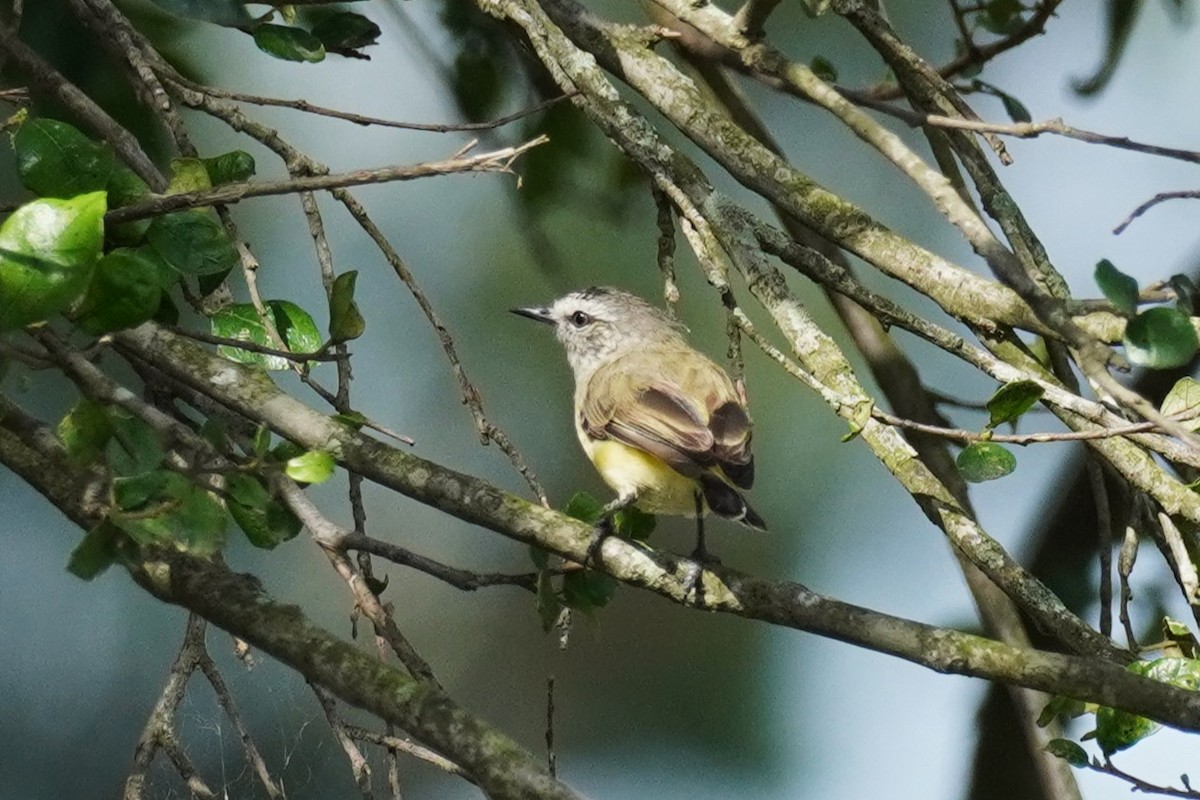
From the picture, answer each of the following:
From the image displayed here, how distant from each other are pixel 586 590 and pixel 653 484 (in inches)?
21.6

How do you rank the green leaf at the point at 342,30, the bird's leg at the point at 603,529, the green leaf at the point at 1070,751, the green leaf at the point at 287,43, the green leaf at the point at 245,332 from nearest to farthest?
1. the bird's leg at the point at 603,529
2. the green leaf at the point at 245,332
3. the green leaf at the point at 1070,751
4. the green leaf at the point at 287,43
5. the green leaf at the point at 342,30

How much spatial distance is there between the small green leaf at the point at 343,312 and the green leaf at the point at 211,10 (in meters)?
0.59

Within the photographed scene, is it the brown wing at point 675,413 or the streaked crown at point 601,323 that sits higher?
the streaked crown at point 601,323

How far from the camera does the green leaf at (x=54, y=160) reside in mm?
1465

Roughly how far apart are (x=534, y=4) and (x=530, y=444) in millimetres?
1644

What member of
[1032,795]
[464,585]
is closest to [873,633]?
[464,585]

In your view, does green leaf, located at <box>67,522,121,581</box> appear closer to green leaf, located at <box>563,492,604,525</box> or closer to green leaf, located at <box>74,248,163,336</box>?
green leaf, located at <box>74,248,163,336</box>

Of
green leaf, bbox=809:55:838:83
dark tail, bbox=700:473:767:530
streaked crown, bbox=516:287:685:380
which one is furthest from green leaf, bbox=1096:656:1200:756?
streaked crown, bbox=516:287:685:380

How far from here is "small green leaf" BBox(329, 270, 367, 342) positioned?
1558 mm

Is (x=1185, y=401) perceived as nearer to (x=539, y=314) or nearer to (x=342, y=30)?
(x=342, y=30)

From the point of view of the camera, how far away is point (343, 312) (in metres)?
1.56

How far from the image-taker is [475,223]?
12.0 ft

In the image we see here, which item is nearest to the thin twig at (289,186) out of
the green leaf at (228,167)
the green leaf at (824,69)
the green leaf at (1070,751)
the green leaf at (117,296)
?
the green leaf at (117,296)

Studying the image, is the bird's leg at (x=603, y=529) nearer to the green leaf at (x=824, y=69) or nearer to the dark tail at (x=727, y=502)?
the dark tail at (x=727, y=502)
